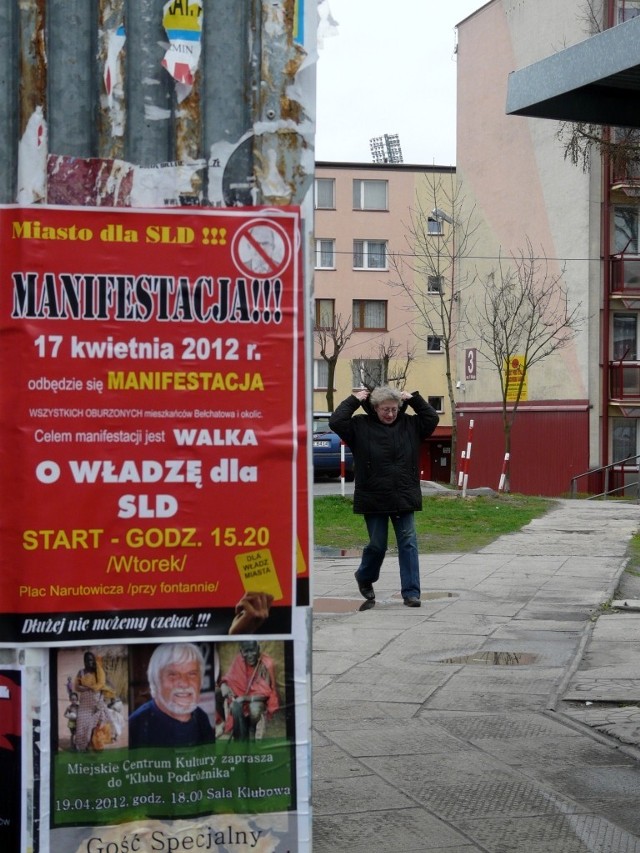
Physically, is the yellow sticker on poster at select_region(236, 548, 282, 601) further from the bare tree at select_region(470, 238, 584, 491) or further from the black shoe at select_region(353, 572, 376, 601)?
the bare tree at select_region(470, 238, 584, 491)

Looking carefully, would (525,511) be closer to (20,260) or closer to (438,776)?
(438,776)

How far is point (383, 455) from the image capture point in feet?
34.3

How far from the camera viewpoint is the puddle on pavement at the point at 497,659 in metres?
8.08

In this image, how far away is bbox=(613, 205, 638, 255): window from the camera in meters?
38.9

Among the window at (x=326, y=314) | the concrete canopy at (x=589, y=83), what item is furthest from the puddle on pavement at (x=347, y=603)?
the window at (x=326, y=314)

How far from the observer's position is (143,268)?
325cm

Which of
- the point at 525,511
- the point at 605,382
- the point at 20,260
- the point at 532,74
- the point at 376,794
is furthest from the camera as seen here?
the point at 605,382

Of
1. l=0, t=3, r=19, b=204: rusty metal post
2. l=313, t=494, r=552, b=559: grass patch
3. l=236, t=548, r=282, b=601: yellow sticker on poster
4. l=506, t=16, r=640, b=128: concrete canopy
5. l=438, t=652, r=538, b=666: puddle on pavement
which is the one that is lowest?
l=313, t=494, r=552, b=559: grass patch

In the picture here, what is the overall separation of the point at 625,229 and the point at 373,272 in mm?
18258

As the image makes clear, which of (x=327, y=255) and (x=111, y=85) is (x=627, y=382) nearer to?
(x=327, y=255)

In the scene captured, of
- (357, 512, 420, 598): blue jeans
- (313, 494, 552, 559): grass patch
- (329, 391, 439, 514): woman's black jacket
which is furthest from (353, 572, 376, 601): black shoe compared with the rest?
(313, 494, 552, 559): grass patch

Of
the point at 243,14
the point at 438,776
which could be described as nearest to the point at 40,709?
the point at 243,14

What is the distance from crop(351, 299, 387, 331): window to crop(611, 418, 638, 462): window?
739 inches

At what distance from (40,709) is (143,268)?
45.2 inches
